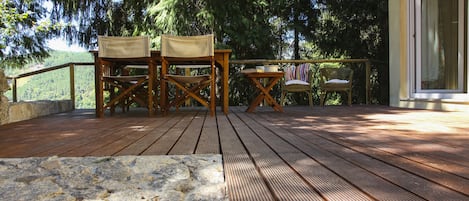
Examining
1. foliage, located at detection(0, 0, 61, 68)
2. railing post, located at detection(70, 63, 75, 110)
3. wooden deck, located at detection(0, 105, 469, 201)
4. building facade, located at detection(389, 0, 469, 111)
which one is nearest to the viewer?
wooden deck, located at detection(0, 105, 469, 201)

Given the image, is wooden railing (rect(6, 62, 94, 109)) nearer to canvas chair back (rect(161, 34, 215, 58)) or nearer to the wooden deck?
canvas chair back (rect(161, 34, 215, 58))

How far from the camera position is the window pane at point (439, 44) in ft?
14.4

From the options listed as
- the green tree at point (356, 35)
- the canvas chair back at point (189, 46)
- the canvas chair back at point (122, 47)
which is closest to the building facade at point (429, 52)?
the green tree at point (356, 35)

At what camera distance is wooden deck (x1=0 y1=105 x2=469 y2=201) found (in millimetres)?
1050

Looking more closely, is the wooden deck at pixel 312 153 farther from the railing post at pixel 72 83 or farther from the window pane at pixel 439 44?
the railing post at pixel 72 83

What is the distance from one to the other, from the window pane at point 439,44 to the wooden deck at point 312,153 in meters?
2.26

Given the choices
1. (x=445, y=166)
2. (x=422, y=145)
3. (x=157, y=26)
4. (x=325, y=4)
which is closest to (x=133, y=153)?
(x=445, y=166)

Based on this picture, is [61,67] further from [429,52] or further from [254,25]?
[429,52]

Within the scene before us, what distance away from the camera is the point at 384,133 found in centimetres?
225

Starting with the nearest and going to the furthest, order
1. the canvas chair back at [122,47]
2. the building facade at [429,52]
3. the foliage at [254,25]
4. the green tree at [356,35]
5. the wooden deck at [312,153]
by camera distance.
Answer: the wooden deck at [312,153]
the canvas chair back at [122,47]
the building facade at [429,52]
the foliage at [254,25]
the green tree at [356,35]

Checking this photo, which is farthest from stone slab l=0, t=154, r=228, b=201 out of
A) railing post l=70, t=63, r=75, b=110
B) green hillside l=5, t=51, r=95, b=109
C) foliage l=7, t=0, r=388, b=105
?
foliage l=7, t=0, r=388, b=105

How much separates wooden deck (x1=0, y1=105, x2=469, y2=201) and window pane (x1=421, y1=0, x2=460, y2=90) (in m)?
2.26

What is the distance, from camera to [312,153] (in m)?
1.60

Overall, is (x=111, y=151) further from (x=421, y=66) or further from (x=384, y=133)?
(x=421, y=66)
